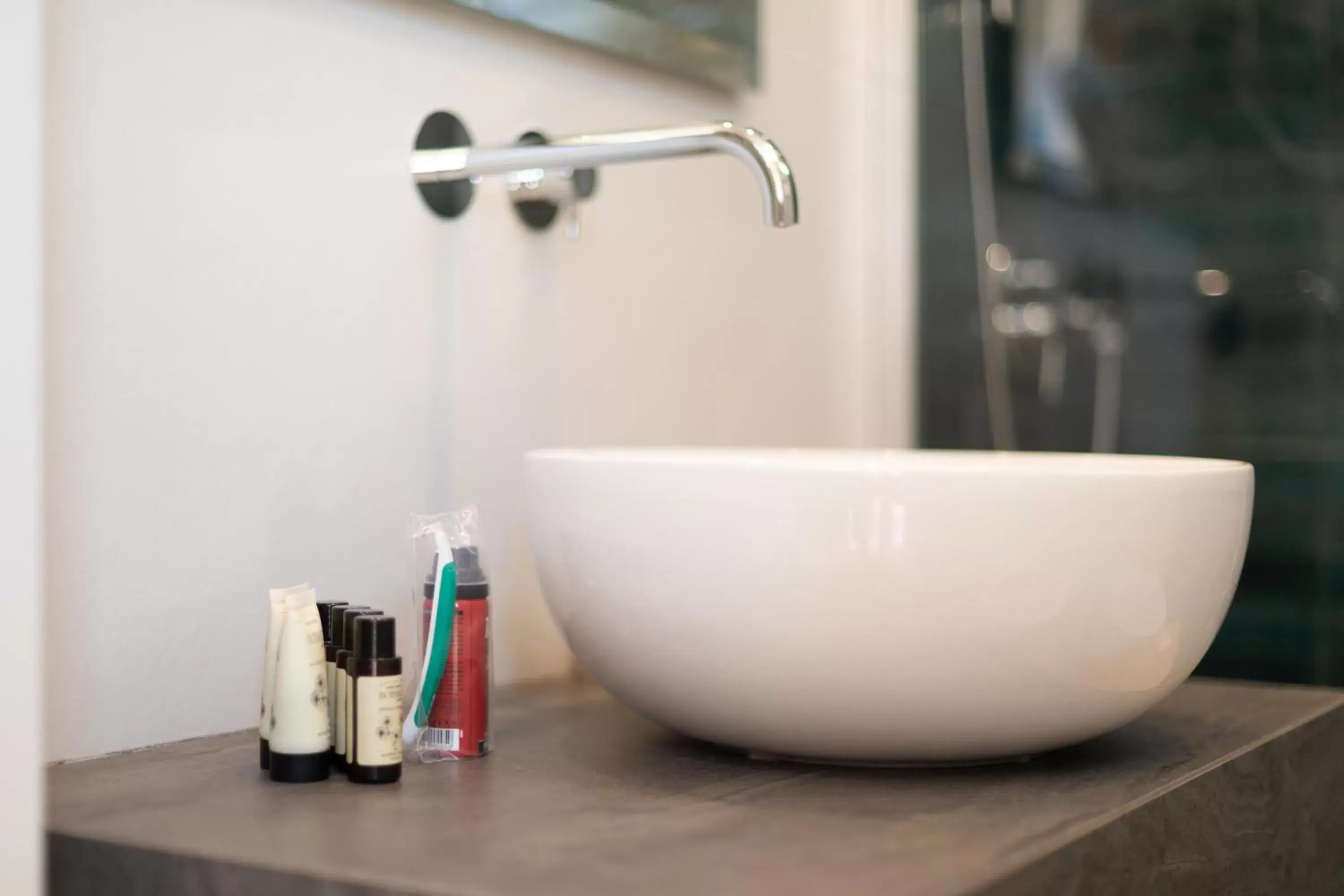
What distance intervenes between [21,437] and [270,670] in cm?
21

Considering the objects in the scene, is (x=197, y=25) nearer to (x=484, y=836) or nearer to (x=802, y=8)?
(x=484, y=836)

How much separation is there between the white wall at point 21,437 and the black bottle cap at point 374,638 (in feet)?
0.57

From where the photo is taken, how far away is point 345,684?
901mm

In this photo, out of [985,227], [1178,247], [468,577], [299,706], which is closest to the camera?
[299,706]

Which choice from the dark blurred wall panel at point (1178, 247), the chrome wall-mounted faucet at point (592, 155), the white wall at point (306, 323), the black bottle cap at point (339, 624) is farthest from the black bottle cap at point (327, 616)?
the dark blurred wall panel at point (1178, 247)

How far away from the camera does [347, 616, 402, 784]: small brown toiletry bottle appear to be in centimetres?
88

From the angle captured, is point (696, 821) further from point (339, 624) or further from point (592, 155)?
point (592, 155)

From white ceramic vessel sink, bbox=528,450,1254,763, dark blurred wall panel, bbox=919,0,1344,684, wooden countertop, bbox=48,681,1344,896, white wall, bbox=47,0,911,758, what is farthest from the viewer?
dark blurred wall panel, bbox=919,0,1344,684

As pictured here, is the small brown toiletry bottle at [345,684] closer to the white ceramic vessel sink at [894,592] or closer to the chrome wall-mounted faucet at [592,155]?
the white ceramic vessel sink at [894,592]

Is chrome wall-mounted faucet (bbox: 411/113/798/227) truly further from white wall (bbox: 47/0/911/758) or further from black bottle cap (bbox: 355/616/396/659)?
black bottle cap (bbox: 355/616/396/659)

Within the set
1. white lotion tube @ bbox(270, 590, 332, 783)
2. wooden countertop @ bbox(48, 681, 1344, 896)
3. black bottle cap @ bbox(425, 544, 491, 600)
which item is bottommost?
wooden countertop @ bbox(48, 681, 1344, 896)

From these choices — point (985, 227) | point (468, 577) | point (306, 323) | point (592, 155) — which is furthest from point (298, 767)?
point (985, 227)

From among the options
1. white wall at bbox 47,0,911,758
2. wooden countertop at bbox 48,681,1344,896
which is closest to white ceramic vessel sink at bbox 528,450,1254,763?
wooden countertop at bbox 48,681,1344,896

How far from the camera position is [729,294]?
5.36 feet
